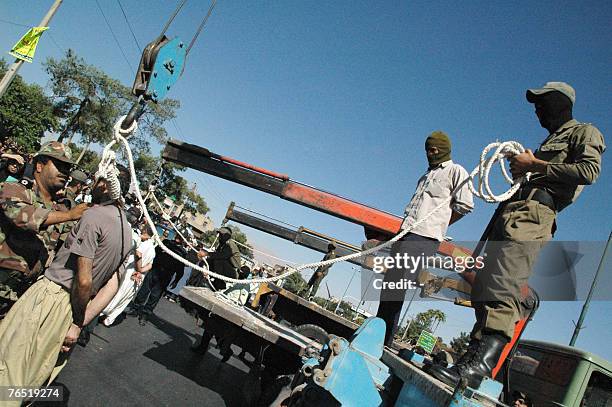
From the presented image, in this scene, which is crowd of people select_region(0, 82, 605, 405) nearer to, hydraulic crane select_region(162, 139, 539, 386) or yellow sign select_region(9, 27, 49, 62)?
hydraulic crane select_region(162, 139, 539, 386)

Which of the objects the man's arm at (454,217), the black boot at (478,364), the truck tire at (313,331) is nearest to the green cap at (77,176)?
the truck tire at (313,331)

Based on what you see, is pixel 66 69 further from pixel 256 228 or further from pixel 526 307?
pixel 526 307

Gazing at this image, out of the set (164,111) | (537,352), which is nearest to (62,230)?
(537,352)

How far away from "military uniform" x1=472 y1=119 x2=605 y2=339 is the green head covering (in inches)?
38.6

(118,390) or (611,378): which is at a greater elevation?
(611,378)

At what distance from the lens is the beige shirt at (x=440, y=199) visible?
10.5ft

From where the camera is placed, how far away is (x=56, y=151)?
3430 mm

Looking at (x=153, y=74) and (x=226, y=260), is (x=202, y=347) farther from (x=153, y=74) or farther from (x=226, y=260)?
(x=153, y=74)

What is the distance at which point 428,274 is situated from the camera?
3281 millimetres

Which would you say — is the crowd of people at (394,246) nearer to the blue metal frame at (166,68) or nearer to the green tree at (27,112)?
the blue metal frame at (166,68)

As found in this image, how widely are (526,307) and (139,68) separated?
9.85 ft

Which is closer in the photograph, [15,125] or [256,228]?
[256,228]

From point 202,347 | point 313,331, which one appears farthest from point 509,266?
point 202,347

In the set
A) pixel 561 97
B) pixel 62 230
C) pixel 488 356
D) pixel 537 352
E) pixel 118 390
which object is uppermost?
pixel 561 97
